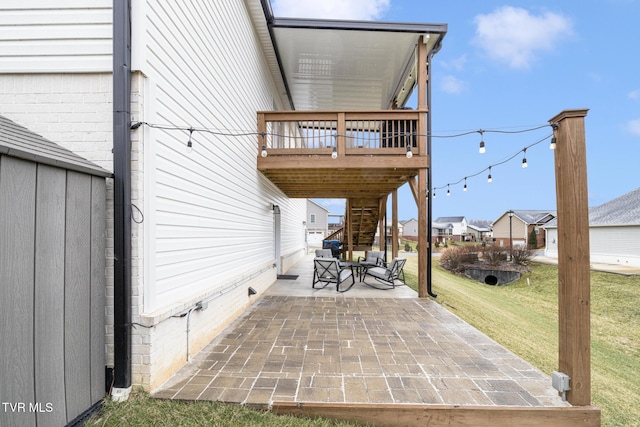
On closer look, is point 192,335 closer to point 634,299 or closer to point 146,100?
point 146,100

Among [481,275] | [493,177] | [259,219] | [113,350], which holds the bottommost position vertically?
[481,275]

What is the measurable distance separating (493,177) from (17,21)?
7.12 meters

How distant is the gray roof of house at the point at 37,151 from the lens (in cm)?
184

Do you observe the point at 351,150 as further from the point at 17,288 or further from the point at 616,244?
the point at 616,244

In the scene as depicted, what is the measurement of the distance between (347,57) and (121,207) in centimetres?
674

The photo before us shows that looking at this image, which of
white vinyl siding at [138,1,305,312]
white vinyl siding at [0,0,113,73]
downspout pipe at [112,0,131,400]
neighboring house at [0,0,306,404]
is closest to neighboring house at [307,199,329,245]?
white vinyl siding at [138,1,305,312]

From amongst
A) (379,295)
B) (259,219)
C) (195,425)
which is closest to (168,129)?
(195,425)

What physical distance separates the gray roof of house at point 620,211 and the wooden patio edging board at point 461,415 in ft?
62.2

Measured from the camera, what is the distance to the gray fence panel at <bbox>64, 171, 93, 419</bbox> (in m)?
2.17

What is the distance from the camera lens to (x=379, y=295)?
6.52 m

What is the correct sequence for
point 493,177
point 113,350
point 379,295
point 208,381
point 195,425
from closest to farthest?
point 195,425 < point 113,350 < point 208,381 < point 493,177 < point 379,295

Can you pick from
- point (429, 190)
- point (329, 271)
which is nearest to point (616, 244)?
point (429, 190)

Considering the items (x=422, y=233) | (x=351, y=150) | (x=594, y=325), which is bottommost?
(x=594, y=325)

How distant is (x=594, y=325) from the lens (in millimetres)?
8617
